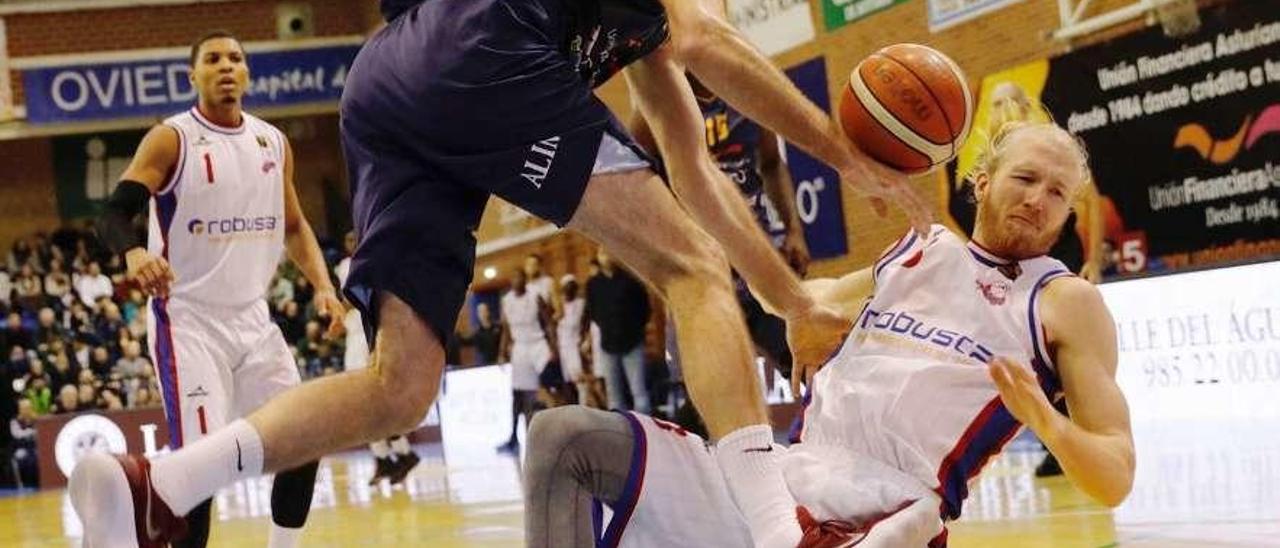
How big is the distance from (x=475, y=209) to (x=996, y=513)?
300 centimetres

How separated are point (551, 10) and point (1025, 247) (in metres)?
1.18

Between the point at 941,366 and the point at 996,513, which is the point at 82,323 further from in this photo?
the point at 941,366

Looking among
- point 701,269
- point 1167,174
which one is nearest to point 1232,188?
point 1167,174

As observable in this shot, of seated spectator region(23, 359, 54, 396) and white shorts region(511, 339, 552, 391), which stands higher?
seated spectator region(23, 359, 54, 396)

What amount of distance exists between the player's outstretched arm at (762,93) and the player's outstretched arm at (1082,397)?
1.46ft

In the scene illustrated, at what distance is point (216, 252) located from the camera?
5.91 m

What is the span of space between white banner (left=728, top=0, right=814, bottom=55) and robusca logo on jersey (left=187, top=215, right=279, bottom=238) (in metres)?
10.3

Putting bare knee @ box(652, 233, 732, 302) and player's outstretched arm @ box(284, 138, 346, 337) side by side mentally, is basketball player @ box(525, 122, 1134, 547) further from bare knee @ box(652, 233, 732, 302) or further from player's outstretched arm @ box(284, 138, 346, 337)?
player's outstretched arm @ box(284, 138, 346, 337)

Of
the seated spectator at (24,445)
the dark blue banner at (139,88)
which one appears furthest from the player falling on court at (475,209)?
the dark blue banner at (139,88)

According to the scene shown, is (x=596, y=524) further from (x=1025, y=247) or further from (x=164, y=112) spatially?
(x=164, y=112)

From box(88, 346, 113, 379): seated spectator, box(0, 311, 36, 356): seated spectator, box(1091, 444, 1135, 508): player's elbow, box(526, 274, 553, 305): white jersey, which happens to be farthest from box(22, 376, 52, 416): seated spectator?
box(1091, 444, 1135, 508): player's elbow

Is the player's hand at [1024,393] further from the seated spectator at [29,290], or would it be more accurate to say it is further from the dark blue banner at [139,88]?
the dark blue banner at [139,88]

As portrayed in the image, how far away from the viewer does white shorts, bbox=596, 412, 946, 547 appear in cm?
284

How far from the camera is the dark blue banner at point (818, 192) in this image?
15727mm
